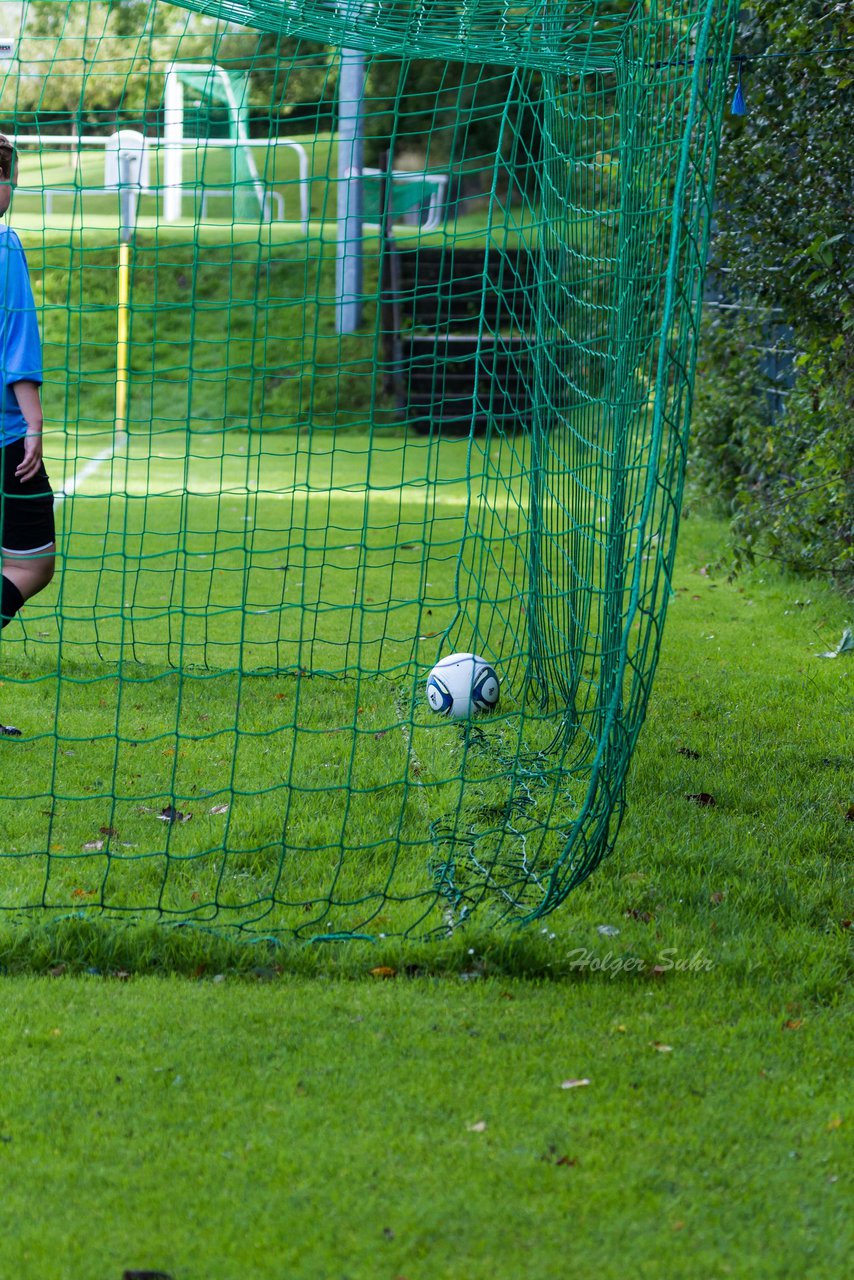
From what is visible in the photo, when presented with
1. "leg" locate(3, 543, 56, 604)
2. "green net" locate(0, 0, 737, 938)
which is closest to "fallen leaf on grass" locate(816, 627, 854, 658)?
"green net" locate(0, 0, 737, 938)

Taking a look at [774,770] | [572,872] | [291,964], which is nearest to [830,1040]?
[572,872]

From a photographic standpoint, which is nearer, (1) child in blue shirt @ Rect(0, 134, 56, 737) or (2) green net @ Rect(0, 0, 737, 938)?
(2) green net @ Rect(0, 0, 737, 938)

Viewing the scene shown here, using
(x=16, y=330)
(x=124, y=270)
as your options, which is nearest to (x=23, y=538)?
(x=16, y=330)

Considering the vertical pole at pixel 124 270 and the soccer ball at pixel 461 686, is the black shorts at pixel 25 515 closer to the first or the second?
the vertical pole at pixel 124 270

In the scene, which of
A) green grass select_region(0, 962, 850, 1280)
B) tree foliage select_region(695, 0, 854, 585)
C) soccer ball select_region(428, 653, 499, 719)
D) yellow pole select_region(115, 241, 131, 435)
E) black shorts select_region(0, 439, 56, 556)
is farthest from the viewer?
yellow pole select_region(115, 241, 131, 435)

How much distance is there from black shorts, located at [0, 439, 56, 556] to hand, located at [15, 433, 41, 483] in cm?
15

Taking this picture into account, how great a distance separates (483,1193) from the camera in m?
2.27

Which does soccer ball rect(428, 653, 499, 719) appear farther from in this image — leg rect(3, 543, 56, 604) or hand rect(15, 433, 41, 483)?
hand rect(15, 433, 41, 483)

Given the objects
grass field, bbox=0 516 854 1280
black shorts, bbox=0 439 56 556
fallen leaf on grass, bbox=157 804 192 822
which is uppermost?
black shorts, bbox=0 439 56 556

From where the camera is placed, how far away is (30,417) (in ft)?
13.3

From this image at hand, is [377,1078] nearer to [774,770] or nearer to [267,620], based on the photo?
[774,770]

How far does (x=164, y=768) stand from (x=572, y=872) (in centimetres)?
159

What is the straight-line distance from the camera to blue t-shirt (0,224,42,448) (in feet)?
12.9

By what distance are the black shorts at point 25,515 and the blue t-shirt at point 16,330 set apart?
0.24 metres
